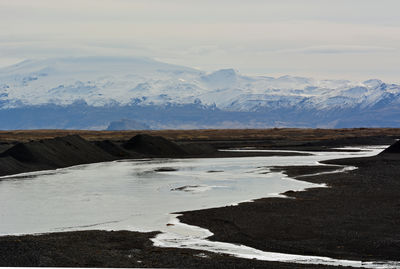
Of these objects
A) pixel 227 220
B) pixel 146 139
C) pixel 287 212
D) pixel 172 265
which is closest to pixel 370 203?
pixel 287 212

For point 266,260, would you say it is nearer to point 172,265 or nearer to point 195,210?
point 172,265

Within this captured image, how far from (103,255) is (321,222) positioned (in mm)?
12549

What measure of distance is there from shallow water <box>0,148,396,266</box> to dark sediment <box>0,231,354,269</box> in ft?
5.39

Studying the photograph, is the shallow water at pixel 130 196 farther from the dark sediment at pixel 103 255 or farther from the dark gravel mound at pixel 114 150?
the dark gravel mound at pixel 114 150

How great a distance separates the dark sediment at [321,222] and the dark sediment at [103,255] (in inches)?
133

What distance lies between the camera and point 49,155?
76750 mm

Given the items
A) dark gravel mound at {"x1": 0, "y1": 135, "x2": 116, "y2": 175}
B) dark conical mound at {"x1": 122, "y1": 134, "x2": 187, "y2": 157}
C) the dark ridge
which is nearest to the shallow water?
dark gravel mound at {"x1": 0, "y1": 135, "x2": 116, "y2": 175}

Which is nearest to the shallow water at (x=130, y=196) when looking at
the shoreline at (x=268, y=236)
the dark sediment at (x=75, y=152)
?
the shoreline at (x=268, y=236)

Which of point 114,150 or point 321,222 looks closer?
point 321,222

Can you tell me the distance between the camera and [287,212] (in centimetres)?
3556

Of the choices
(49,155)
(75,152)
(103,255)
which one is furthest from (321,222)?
(75,152)

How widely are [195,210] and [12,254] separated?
15857 millimetres

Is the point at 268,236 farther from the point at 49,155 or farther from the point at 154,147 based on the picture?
the point at 154,147

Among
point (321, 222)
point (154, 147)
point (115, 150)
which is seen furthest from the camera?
point (154, 147)
